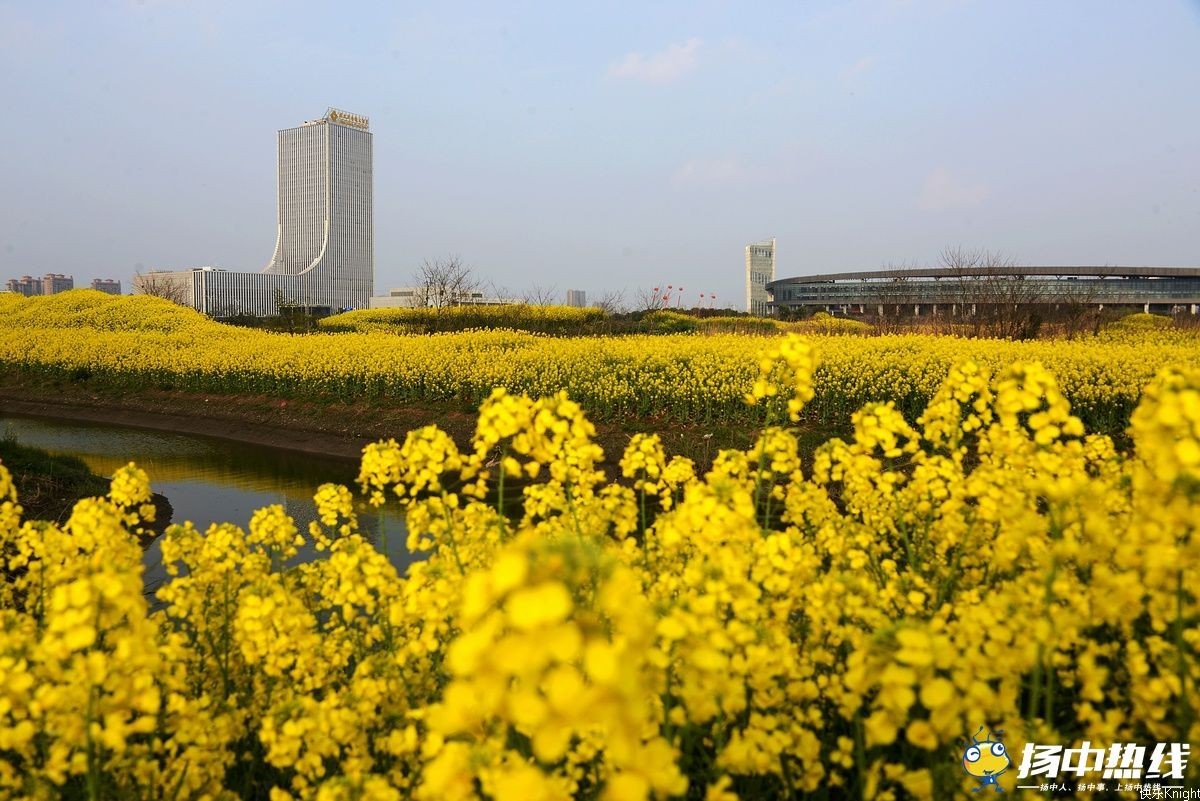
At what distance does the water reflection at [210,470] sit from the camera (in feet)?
29.6

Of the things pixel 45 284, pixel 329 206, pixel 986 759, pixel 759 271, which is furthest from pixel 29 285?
pixel 986 759

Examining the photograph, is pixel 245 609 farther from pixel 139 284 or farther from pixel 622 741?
pixel 139 284

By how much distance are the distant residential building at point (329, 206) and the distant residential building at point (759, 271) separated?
3651 inches

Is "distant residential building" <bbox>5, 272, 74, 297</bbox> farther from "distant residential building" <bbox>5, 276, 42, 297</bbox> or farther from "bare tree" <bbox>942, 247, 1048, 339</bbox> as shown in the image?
"bare tree" <bbox>942, 247, 1048, 339</bbox>

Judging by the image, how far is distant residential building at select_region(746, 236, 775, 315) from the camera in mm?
85500

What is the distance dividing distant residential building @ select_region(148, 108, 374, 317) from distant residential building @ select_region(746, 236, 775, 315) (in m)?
92.7

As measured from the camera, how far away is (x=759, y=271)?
87.9 m

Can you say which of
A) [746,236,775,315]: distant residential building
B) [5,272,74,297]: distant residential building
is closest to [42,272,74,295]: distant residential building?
[5,272,74,297]: distant residential building

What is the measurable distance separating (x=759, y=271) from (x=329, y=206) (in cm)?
Result: 10279

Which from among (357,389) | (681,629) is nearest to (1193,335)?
(357,389)

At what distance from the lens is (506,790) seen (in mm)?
Answer: 1090

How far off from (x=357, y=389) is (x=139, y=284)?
199 ft

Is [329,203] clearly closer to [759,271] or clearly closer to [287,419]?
[759,271]

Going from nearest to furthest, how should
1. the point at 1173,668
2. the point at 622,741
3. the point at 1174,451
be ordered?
1. the point at 622,741
2. the point at 1174,451
3. the point at 1173,668
